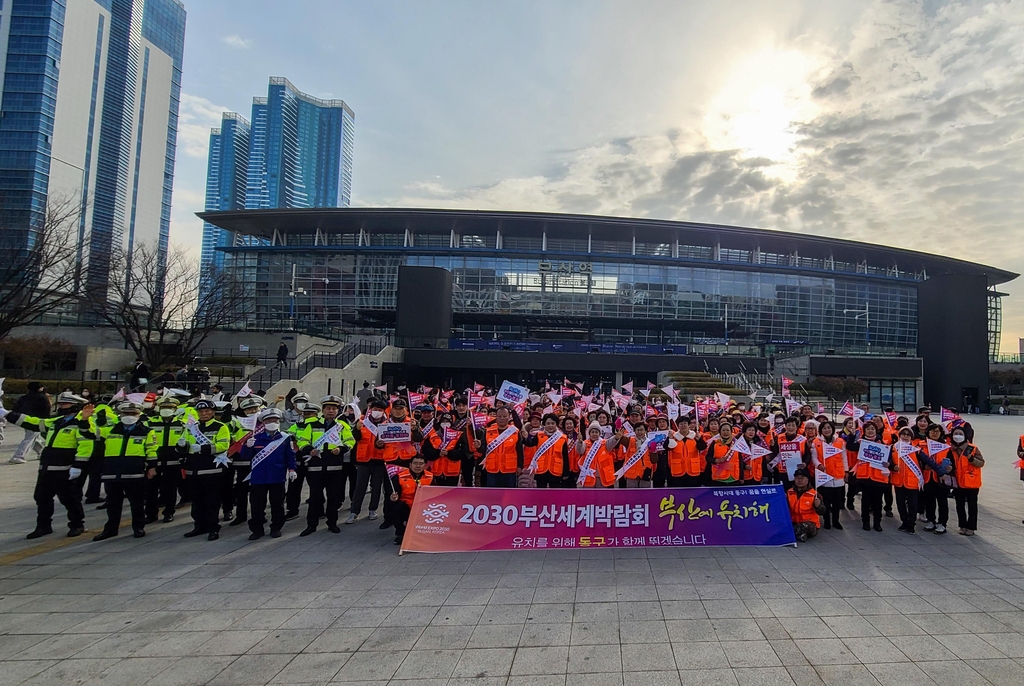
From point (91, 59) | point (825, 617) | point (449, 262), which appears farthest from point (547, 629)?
point (91, 59)

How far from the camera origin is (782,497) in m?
7.22

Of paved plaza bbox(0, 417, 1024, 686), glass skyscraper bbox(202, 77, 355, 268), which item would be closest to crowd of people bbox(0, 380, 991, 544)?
paved plaza bbox(0, 417, 1024, 686)

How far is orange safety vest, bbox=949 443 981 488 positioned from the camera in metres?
7.83

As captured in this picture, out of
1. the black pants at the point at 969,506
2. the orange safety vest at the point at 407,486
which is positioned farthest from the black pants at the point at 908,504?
the orange safety vest at the point at 407,486

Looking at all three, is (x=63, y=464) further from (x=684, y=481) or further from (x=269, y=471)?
(x=684, y=481)

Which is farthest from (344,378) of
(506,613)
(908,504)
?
(908,504)

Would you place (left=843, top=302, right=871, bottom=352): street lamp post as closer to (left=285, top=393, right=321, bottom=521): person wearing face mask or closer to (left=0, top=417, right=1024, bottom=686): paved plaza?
(left=0, top=417, right=1024, bottom=686): paved plaza

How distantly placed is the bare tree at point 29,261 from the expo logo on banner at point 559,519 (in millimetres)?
22530

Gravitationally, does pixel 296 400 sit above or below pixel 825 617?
above

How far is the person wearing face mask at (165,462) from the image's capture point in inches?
323

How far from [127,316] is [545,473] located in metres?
30.5

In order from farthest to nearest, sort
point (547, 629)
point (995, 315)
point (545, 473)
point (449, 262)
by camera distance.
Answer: point (995, 315)
point (449, 262)
point (545, 473)
point (547, 629)

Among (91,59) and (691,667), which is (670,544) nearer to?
(691,667)

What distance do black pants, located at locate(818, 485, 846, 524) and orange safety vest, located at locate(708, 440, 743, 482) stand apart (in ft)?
5.14
